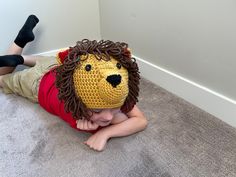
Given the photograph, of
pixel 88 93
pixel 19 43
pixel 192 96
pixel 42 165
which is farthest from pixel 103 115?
pixel 19 43

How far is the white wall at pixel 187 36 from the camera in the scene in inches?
38.8

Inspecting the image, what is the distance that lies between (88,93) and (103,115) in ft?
0.32

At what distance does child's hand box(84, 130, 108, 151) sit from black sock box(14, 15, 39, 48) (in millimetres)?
747

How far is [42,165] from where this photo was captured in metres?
0.87

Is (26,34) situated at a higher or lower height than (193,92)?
higher

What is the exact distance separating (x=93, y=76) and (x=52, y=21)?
3.08ft

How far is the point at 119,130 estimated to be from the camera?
96cm

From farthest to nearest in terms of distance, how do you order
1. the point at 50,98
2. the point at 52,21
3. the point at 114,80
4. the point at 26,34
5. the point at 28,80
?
1. the point at 52,21
2. the point at 26,34
3. the point at 28,80
4. the point at 50,98
5. the point at 114,80

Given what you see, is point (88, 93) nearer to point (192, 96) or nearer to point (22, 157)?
point (22, 157)

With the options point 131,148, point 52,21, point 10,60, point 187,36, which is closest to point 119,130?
point 131,148

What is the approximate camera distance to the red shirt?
1.05 metres

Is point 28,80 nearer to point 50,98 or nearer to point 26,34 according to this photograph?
point 50,98

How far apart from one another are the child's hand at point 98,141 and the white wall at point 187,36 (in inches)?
19.0

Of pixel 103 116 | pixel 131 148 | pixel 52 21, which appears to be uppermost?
pixel 52 21
